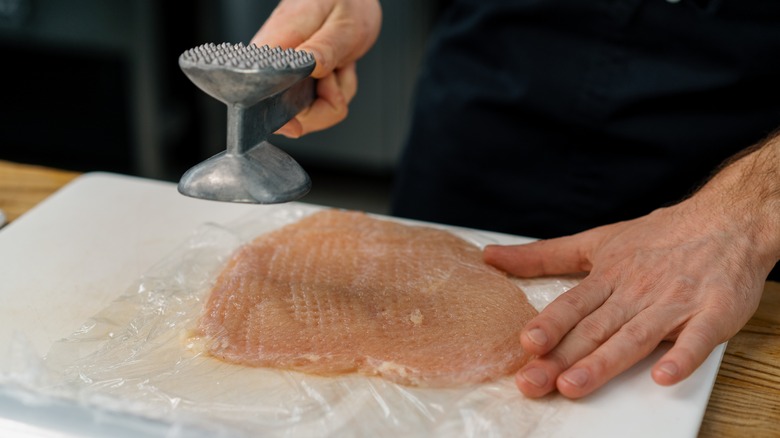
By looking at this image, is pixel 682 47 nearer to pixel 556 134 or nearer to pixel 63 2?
pixel 556 134

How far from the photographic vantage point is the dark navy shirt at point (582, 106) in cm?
142

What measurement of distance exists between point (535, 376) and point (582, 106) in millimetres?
659

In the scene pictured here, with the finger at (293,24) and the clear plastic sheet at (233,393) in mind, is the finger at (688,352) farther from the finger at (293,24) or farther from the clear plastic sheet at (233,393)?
the finger at (293,24)

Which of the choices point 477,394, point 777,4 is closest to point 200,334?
point 477,394

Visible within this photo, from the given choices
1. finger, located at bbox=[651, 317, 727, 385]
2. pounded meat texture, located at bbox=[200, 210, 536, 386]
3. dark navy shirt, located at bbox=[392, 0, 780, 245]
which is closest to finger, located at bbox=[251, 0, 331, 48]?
pounded meat texture, located at bbox=[200, 210, 536, 386]

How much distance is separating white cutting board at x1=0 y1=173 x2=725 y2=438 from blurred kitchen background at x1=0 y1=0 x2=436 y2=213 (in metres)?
1.65

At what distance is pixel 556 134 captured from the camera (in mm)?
1548

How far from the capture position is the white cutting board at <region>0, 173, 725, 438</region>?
37.4 inches

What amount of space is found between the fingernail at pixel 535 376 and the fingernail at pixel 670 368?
12 cm

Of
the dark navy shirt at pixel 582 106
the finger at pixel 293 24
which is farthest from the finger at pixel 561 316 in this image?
the finger at pixel 293 24

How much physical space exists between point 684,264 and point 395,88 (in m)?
2.04

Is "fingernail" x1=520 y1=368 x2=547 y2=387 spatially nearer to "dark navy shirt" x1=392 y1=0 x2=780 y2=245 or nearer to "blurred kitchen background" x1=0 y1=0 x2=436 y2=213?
"dark navy shirt" x1=392 y1=0 x2=780 y2=245

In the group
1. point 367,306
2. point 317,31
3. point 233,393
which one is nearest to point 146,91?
point 317,31

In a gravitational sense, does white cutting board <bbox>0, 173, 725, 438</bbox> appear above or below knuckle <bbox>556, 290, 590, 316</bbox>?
below
